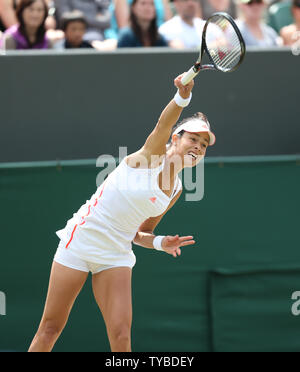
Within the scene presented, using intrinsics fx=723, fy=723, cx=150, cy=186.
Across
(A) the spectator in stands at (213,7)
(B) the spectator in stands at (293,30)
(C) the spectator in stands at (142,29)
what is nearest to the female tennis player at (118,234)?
(C) the spectator in stands at (142,29)

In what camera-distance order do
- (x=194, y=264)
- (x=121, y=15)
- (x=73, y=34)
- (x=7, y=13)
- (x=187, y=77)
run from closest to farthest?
(x=187, y=77), (x=194, y=264), (x=73, y=34), (x=7, y=13), (x=121, y=15)

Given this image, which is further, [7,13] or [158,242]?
[7,13]

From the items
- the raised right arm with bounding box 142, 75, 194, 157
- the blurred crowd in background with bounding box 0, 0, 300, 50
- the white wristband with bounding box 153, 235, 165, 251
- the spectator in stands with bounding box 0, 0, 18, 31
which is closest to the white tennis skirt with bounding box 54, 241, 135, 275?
the white wristband with bounding box 153, 235, 165, 251

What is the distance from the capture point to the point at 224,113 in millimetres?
5320

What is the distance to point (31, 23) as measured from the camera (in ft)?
18.1

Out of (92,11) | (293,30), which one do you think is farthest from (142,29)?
(293,30)

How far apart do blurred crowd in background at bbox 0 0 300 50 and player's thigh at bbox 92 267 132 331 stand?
2258 mm

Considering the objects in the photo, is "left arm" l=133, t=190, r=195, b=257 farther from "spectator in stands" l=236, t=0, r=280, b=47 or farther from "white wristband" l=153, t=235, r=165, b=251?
"spectator in stands" l=236, t=0, r=280, b=47

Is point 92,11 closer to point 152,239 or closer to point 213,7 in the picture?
point 213,7

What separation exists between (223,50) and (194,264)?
1830mm

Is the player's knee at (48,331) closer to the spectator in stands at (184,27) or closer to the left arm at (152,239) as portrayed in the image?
the left arm at (152,239)

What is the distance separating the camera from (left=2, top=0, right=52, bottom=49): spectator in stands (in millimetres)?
5484

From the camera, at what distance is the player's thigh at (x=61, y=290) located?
3.87 meters
